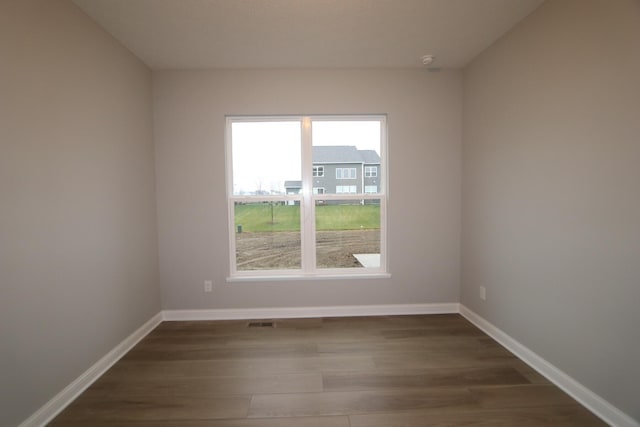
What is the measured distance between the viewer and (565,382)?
1969 millimetres

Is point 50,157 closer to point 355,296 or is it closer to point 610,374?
point 355,296

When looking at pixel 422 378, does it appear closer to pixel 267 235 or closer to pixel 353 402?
pixel 353 402

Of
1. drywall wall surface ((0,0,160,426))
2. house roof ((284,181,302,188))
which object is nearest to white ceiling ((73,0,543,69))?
drywall wall surface ((0,0,160,426))

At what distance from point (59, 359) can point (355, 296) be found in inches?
97.1

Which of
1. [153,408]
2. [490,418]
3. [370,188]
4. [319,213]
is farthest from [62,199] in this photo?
[490,418]

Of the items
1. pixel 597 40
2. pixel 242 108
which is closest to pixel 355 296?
pixel 242 108

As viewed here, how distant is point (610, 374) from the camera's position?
169cm

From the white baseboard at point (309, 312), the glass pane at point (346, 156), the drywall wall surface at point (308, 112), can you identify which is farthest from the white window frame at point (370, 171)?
the white baseboard at point (309, 312)

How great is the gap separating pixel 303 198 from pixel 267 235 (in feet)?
1.92

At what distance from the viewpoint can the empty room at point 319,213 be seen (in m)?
1.69

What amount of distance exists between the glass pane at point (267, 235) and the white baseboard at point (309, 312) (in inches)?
18.2

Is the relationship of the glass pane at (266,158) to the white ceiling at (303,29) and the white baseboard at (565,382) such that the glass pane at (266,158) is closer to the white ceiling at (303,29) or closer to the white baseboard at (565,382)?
the white ceiling at (303,29)

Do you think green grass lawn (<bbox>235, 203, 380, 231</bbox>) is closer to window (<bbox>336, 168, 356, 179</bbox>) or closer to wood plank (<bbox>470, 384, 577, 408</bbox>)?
window (<bbox>336, 168, 356, 179</bbox>)

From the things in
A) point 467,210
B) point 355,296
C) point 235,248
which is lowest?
point 355,296
